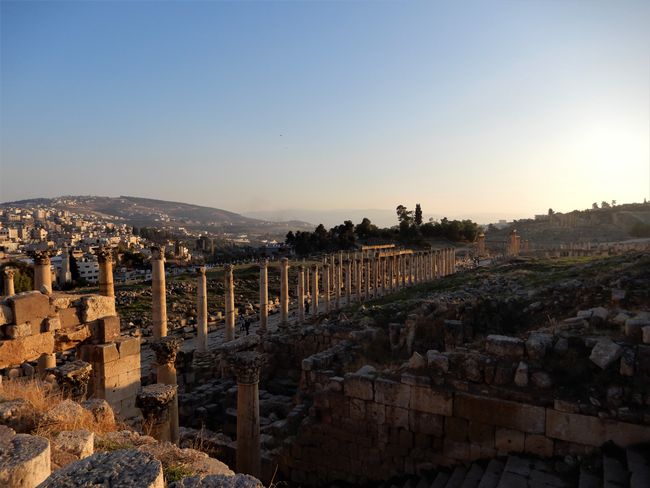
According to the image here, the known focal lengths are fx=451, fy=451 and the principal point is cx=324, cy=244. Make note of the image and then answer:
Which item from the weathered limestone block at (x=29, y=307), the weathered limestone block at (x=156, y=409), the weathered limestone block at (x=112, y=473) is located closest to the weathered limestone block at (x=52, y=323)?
the weathered limestone block at (x=29, y=307)

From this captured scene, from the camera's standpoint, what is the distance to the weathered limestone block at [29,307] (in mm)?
10226

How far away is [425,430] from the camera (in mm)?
9266

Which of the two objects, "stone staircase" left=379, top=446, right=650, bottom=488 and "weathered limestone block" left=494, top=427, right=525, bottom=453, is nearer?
"stone staircase" left=379, top=446, right=650, bottom=488

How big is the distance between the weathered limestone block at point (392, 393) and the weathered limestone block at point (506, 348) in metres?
1.89

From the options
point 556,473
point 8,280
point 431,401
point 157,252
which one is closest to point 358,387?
point 431,401

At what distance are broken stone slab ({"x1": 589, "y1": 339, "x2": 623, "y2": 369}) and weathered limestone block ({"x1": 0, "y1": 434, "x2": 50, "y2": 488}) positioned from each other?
8584mm

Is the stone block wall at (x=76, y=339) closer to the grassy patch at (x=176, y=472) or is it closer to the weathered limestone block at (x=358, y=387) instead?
the weathered limestone block at (x=358, y=387)

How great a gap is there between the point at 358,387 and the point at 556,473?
404 centimetres

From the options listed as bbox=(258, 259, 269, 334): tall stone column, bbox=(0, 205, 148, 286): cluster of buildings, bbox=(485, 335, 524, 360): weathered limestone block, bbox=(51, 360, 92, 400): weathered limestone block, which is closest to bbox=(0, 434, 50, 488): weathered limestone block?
bbox=(51, 360, 92, 400): weathered limestone block

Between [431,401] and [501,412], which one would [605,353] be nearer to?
[501,412]

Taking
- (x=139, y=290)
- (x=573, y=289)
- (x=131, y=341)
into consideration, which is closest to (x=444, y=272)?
(x=139, y=290)

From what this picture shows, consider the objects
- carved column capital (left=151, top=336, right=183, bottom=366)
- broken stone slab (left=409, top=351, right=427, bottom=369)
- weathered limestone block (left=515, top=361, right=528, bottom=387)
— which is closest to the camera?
weathered limestone block (left=515, top=361, right=528, bottom=387)

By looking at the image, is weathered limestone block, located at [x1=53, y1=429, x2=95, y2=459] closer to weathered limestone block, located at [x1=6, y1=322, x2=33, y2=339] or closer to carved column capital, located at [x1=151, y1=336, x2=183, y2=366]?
carved column capital, located at [x1=151, y1=336, x2=183, y2=366]

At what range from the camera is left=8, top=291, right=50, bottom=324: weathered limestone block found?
403 inches
